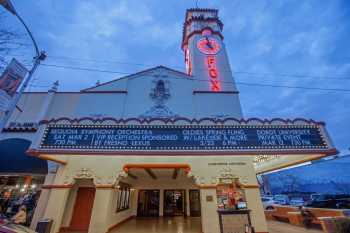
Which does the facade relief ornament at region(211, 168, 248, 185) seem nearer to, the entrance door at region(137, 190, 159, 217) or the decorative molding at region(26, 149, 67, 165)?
the decorative molding at region(26, 149, 67, 165)

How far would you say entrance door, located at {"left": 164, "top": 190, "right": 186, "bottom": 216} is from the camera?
15312mm

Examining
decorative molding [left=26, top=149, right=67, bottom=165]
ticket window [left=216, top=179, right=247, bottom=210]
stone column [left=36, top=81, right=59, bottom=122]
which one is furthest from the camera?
stone column [left=36, top=81, right=59, bottom=122]

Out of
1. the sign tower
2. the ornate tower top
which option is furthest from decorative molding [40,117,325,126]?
the ornate tower top

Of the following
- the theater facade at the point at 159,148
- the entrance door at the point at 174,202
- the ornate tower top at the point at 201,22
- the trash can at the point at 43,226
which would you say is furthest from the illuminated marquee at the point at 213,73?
the trash can at the point at 43,226

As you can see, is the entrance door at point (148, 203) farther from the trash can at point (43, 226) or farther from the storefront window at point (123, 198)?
the trash can at point (43, 226)

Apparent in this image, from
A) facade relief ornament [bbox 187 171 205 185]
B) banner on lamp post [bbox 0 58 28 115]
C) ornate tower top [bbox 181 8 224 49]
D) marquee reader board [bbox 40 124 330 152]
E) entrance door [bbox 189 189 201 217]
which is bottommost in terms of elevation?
entrance door [bbox 189 189 201 217]

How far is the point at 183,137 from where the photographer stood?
7391mm

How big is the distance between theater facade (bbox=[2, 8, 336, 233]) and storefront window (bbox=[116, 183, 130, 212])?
0.26 feet

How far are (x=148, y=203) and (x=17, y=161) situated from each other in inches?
400

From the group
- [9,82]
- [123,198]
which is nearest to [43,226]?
[123,198]

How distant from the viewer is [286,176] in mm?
35469

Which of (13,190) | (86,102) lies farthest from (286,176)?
(13,190)

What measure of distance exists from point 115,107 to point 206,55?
10.1m

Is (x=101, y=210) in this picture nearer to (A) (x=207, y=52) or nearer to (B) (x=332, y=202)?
(A) (x=207, y=52)
